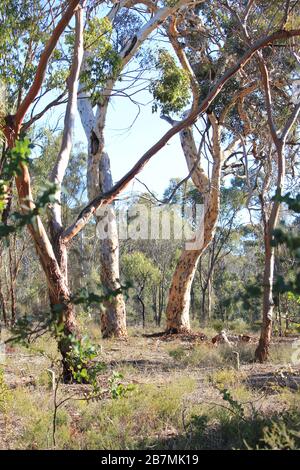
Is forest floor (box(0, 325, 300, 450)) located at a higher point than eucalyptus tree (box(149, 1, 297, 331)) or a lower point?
lower

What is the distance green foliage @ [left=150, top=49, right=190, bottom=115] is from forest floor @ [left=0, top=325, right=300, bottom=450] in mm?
5540

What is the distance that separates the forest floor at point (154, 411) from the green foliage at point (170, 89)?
554 centimetres

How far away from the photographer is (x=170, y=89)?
12.4 metres

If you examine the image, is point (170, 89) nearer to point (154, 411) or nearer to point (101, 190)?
point (101, 190)

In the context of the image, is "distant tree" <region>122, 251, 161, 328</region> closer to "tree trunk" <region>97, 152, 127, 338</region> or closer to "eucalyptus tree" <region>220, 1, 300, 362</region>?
"eucalyptus tree" <region>220, 1, 300, 362</region>

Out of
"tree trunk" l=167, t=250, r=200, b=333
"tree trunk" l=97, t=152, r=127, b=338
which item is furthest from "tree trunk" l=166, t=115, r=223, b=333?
"tree trunk" l=97, t=152, r=127, b=338

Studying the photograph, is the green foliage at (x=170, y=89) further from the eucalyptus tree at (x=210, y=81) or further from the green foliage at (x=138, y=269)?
the green foliage at (x=138, y=269)

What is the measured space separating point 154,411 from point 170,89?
24.9 ft

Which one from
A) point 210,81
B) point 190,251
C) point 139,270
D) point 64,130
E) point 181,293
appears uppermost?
point 210,81

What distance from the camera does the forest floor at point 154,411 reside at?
5.37m

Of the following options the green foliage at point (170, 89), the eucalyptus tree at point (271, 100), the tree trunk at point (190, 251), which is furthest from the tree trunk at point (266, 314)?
the tree trunk at point (190, 251)

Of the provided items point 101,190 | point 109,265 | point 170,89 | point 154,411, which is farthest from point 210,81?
point 154,411

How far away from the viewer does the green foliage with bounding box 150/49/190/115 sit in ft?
40.5
